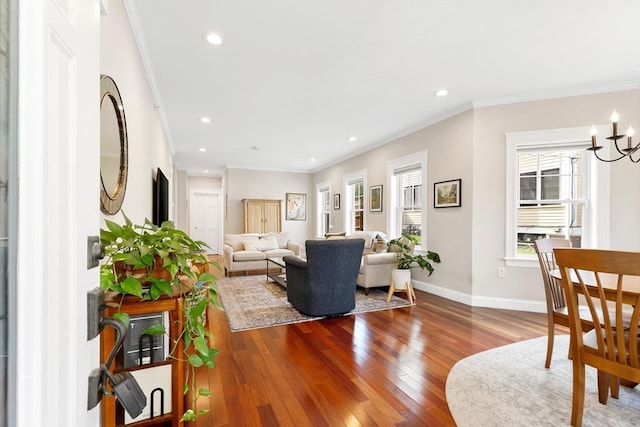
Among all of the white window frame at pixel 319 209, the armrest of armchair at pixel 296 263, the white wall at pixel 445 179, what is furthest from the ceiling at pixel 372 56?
the white window frame at pixel 319 209

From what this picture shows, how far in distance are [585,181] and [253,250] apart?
17.3ft

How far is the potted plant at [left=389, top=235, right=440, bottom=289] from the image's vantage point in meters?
3.85

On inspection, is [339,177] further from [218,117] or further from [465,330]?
[465,330]

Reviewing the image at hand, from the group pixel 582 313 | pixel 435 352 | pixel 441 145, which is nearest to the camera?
pixel 582 313

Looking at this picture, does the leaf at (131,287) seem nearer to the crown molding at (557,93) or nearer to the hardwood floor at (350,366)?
the hardwood floor at (350,366)

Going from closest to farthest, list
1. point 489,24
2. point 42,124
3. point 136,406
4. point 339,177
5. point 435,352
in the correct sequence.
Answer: point 42,124 → point 136,406 → point 489,24 → point 435,352 → point 339,177

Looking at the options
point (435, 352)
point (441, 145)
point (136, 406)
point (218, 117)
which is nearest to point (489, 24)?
point (441, 145)

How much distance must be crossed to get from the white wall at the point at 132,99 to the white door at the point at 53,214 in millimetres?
1262

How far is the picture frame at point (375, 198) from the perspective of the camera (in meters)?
5.57

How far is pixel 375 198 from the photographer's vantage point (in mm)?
5727

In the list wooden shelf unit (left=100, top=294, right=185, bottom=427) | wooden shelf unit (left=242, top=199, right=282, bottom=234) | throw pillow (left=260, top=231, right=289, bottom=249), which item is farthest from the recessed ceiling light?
wooden shelf unit (left=242, top=199, right=282, bottom=234)

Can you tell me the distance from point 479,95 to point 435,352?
2.99 m

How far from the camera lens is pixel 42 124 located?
17.2 inches

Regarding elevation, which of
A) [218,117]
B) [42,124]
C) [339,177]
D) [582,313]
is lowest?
[582,313]
